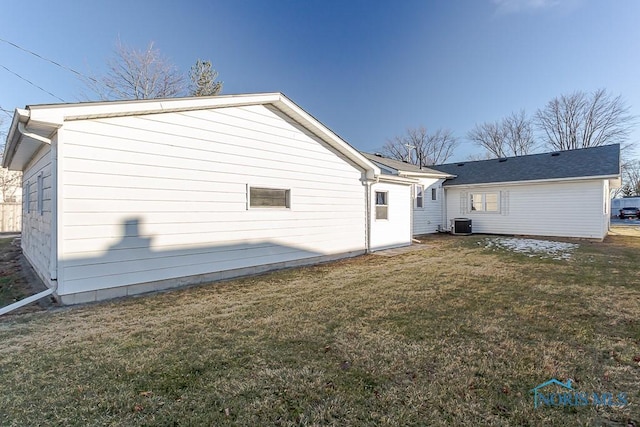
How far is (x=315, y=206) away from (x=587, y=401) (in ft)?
21.0

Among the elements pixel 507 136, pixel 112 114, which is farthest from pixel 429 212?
pixel 507 136

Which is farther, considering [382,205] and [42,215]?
[382,205]

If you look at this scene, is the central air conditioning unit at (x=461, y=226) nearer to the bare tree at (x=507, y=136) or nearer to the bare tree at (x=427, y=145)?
the bare tree at (x=507, y=136)

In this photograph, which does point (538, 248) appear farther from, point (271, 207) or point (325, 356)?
point (325, 356)

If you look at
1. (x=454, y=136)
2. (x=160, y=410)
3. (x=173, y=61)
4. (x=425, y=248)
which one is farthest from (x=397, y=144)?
(x=160, y=410)

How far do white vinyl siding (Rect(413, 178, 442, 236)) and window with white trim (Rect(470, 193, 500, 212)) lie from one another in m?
1.66

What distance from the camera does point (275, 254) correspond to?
7.18m

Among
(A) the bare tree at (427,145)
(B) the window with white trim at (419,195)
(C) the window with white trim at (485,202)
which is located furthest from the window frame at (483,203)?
(A) the bare tree at (427,145)

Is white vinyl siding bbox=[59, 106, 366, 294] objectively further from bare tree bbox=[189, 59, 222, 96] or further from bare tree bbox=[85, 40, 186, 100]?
bare tree bbox=[189, 59, 222, 96]

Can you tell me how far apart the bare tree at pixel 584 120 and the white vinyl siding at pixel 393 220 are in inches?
1254

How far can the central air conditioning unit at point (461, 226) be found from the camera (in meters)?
15.1

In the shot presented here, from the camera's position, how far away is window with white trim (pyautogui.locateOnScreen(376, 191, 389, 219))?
10.1 metres

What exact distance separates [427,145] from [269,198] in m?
38.1

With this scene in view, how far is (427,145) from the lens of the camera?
133 ft
